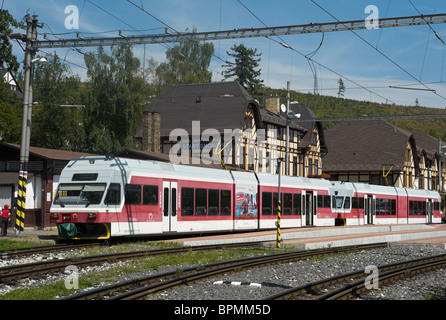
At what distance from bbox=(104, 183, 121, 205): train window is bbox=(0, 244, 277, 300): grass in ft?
10.5

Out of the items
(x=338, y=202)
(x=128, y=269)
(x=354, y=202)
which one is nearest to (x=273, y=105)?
(x=354, y=202)

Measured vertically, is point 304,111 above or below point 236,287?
above

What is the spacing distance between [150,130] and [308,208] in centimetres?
Answer: 1592

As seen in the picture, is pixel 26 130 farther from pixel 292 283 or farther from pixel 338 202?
pixel 338 202

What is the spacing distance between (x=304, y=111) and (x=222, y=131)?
17703mm

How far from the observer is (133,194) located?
20.8 meters

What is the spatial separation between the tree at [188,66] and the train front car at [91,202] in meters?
57.8

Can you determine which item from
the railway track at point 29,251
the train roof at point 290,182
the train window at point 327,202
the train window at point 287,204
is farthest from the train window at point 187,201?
the train window at point 327,202

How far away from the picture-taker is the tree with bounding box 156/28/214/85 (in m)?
80.4

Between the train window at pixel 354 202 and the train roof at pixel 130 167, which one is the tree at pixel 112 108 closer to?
the train window at pixel 354 202

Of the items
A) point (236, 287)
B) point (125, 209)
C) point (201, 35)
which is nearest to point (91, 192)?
point (125, 209)
